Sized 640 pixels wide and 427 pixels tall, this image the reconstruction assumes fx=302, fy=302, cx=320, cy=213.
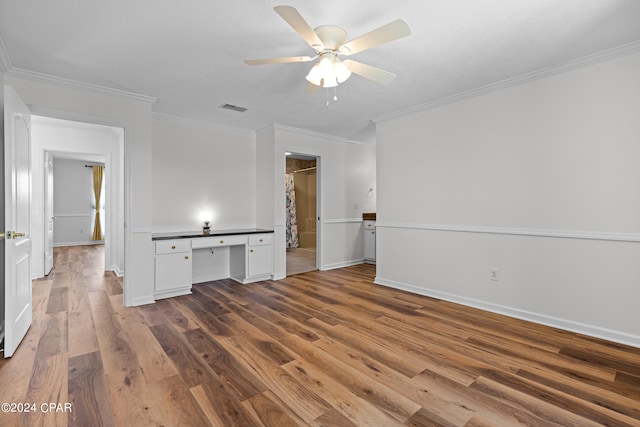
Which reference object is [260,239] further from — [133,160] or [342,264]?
[133,160]

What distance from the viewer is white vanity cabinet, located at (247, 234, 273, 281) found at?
15.3ft

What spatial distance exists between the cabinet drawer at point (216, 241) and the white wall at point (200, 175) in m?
0.56

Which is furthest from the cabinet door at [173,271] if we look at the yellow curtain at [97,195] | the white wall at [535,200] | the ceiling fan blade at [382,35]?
the yellow curtain at [97,195]

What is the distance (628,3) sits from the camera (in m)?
2.02

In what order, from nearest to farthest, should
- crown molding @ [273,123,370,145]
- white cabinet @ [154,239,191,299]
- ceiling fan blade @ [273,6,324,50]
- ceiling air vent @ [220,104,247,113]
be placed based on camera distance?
ceiling fan blade @ [273,6,324,50]
white cabinet @ [154,239,191,299]
ceiling air vent @ [220,104,247,113]
crown molding @ [273,123,370,145]

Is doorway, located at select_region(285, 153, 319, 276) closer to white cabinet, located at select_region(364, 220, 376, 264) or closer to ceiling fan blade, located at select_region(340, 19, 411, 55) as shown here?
white cabinet, located at select_region(364, 220, 376, 264)

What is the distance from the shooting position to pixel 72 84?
10.4 ft

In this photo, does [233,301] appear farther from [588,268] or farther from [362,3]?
[588,268]

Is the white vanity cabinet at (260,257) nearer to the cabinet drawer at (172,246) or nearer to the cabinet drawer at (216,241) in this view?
the cabinet drawer at (216,241)

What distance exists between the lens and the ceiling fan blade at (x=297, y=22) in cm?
167

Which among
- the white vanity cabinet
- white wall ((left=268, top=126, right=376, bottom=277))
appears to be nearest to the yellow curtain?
white wall ((left=268, top=126, right=376, bottom=277))

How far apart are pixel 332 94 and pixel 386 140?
1304 mm

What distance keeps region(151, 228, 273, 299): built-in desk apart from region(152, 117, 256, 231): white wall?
1.15 feet

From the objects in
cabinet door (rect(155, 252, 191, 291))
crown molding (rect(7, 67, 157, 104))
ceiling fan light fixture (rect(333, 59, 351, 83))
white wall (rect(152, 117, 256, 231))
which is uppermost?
crown molding (rect(7, 67, 157, 104))
